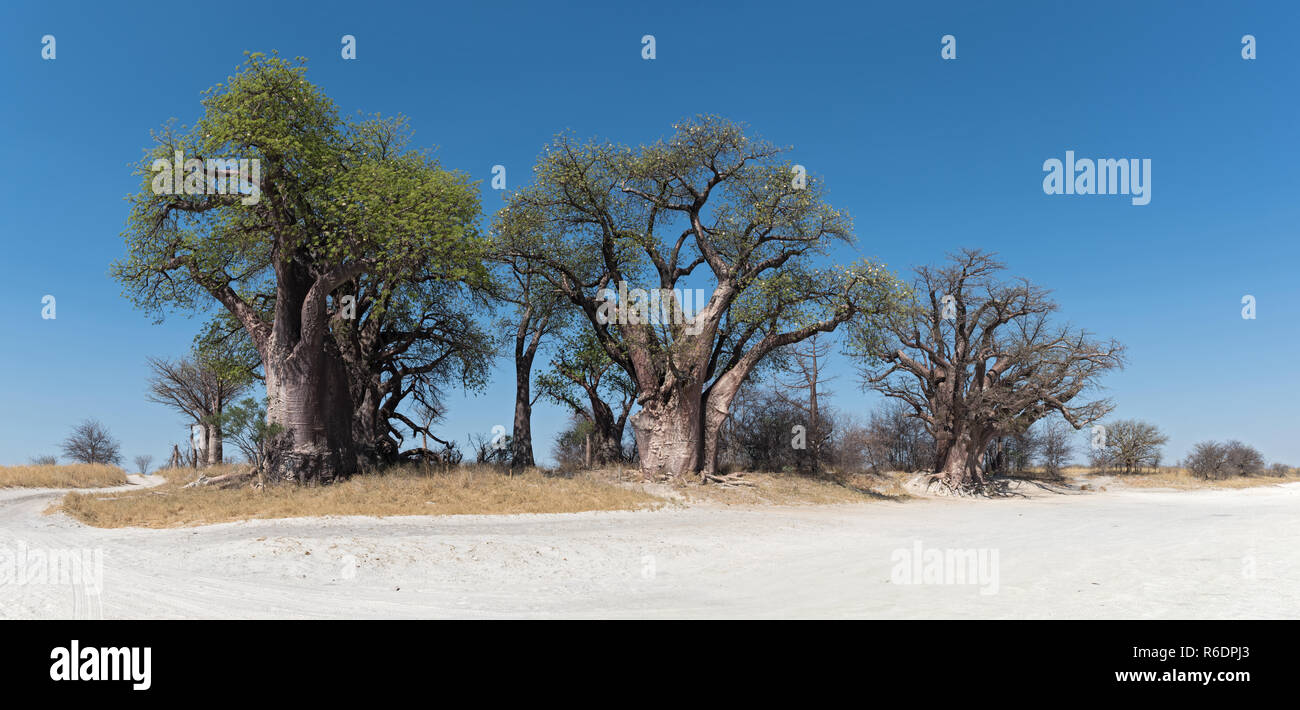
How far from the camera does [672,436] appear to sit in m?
25.4

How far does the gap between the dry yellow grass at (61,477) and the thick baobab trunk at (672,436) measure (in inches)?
912

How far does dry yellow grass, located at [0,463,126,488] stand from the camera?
1005 inches

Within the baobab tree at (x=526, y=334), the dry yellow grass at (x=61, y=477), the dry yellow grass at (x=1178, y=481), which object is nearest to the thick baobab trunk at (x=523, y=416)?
the baobab tree at (x=526, y=334)

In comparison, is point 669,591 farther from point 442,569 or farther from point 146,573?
point 146,573

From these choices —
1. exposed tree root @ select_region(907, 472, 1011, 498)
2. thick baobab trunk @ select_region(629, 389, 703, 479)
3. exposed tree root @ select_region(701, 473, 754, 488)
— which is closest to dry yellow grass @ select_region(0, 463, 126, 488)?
thick baobab trunk @ select_region(629, 389, 703, 479)

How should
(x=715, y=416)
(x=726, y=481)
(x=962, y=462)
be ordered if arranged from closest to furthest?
(x=726, y=481), (x=715, y=416), (x=962, y=462)

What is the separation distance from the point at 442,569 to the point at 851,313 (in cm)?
1979

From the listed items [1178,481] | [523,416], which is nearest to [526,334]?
[523,416]

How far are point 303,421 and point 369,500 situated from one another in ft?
20.4

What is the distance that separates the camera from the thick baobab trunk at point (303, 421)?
2125cm

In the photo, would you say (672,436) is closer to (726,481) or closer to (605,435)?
(726,481)

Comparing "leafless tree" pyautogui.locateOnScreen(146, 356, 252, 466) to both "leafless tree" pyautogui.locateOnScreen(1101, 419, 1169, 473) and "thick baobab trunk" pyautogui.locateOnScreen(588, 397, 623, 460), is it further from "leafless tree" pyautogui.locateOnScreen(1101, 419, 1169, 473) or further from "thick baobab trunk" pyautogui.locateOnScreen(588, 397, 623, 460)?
"leafless tree" pyautogui.locateOnScreen(1101, 419, 1169, 473)
